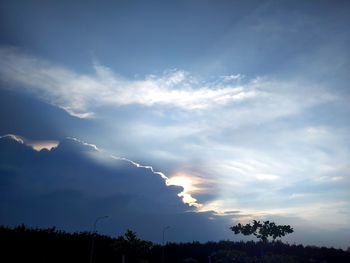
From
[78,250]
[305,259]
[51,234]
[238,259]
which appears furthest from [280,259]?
[51,234]

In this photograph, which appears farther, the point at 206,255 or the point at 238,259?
the point at 206,255

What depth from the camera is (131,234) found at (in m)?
87.2

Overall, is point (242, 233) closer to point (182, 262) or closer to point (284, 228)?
point (284, 228)

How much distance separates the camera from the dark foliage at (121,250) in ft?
232

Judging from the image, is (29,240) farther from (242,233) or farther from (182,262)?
(242,233)

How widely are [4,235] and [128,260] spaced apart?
29.6 m

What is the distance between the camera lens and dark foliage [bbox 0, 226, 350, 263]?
70562mm

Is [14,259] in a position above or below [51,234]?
below

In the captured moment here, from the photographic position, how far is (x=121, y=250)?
281 feet

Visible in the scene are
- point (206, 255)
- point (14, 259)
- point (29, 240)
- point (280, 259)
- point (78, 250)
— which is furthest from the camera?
point (206, 255)

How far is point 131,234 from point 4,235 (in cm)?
2888

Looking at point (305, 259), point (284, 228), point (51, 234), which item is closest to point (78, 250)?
point (51, 234)

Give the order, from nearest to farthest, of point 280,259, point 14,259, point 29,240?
point 14,259 → point 29,240 → point 280,259

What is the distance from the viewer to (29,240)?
73750 millimetres
